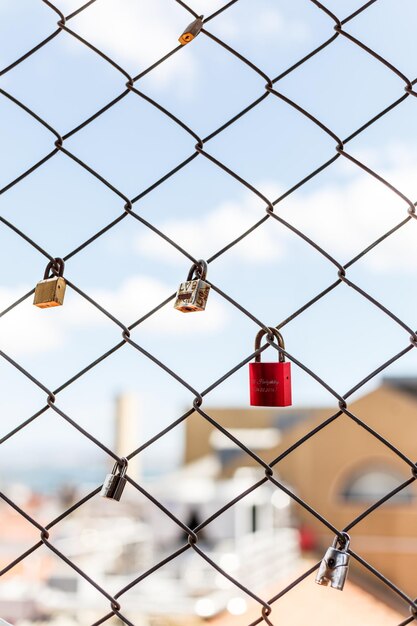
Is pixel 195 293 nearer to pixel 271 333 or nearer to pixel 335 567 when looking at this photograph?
pixel 271 333

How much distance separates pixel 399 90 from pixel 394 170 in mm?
68

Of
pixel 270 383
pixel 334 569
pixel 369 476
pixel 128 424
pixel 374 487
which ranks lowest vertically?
pixel 334 569

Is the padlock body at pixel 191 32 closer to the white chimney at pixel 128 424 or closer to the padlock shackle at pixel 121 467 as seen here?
the padlock shackle at pixel 121 467

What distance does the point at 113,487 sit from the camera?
0.65 m

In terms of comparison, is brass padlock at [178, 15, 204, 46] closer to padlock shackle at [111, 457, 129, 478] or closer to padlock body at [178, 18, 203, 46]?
padlock body at [178, 18, 203, 46]

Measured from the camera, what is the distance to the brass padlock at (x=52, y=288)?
668mm

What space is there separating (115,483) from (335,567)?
0.21 m

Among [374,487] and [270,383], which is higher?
[374,487]

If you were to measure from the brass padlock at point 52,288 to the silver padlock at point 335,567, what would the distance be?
0.33 m

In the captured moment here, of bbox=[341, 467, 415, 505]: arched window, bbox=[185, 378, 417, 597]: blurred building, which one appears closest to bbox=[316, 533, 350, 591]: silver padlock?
bbox=[185, 378, 417, 597]: blurred building

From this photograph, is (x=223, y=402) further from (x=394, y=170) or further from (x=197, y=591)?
(x=394, y=170)

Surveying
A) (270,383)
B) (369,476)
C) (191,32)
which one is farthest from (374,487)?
(191,32)

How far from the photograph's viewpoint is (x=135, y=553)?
13.2 meters

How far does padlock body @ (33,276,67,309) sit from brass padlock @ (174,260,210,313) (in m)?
0.12
